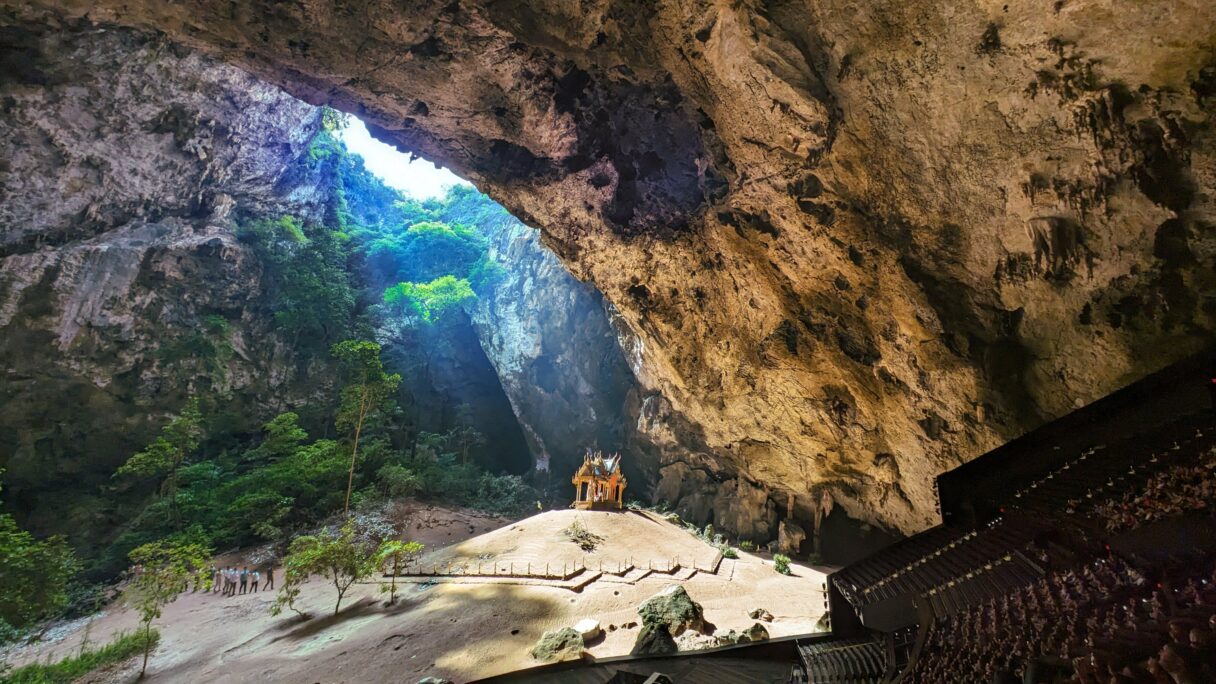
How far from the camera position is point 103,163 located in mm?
19516

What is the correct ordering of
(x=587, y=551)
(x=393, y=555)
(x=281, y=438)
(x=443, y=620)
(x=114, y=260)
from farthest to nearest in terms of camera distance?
(x=114, y=260) < (x=281, y=438) < (x=587, y=551) < (x=393, y=555) < (x=443, y=620)

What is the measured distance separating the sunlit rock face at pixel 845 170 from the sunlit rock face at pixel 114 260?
6423 mm

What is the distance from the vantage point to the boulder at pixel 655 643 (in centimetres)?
863

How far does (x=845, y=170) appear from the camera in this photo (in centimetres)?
911

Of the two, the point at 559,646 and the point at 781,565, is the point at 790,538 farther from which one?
the point at 559,646

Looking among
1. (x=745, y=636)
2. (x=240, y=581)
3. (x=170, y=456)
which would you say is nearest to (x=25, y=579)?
(x=240, y=581)

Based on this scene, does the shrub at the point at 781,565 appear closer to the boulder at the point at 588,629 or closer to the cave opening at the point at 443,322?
the boulder at the point at 588,629

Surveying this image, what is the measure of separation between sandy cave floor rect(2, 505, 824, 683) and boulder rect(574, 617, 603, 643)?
21 centimetres

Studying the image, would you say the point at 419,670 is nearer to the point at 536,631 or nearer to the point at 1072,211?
the point at 536,631

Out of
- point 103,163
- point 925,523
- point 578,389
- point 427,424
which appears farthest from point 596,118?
point 427,424

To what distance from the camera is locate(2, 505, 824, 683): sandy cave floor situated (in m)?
9.39

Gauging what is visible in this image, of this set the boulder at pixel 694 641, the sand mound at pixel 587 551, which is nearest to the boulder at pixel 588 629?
the boulder at pixel 694 641

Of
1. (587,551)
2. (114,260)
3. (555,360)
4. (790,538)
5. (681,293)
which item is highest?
(114,260)

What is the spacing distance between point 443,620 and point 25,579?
9080 millimetres
